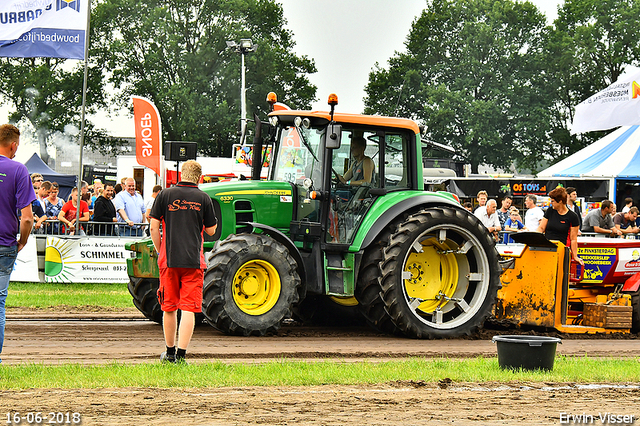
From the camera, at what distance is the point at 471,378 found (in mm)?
6297

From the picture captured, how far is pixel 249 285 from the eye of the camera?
28.0ft

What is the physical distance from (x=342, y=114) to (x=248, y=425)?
16.3ft

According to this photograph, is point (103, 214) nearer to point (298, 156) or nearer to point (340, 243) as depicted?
point (298, 156)

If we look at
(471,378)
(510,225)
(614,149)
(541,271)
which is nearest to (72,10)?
(510,225)

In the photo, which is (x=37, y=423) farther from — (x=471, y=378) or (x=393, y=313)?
Answer: (x=393, y=313)

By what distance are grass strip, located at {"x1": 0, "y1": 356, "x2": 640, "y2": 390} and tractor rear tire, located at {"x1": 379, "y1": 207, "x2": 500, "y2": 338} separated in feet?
5.54

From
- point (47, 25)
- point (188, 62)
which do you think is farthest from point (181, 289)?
point (188, 62)

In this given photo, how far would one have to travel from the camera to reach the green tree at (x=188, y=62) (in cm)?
4538

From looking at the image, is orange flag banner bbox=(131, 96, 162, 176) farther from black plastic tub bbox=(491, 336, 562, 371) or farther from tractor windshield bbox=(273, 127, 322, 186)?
black plastic tub bbox=(491, 336, 562, 371)

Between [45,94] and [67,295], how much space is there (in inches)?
1443

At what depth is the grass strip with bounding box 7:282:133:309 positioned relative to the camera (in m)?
12.1

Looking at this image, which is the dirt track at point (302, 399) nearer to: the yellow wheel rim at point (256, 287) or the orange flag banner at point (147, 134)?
the yellow wheel rim at point (256, 287)

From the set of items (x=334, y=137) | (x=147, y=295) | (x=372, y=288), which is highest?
(x=334, y=137)

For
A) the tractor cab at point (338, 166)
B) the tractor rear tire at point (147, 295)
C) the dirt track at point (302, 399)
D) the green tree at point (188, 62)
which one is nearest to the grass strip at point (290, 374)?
the dirt track at point (302, 399)
